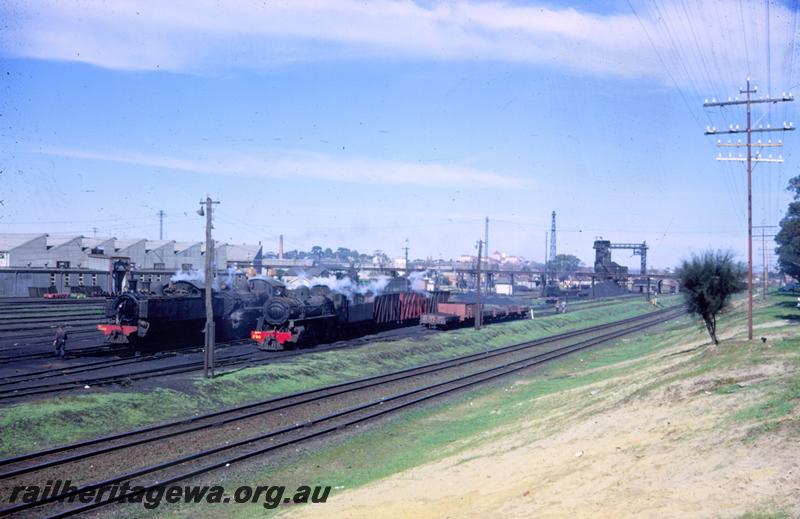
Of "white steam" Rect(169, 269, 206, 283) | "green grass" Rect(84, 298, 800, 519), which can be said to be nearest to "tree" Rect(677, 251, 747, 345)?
"green grass" Rect(84, 298, 800, 519)

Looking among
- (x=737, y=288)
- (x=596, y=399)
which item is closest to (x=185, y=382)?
(x=596, y=399)

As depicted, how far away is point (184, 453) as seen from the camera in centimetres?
1650

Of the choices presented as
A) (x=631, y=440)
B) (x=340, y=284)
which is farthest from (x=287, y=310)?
(x=631, y=440)

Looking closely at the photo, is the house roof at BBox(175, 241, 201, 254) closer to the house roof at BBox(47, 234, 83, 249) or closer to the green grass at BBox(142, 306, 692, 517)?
the house roof at BBox(47, 234, 83, 249)

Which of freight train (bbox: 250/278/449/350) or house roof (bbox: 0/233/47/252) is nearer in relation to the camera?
freight train (bbox: 250/278/449/350)

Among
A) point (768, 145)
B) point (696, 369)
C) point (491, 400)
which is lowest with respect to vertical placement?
point (491, 400)

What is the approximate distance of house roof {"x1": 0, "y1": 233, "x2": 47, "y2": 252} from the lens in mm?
76750

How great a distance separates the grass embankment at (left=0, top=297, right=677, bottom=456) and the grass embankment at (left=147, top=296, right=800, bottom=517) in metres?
5.85

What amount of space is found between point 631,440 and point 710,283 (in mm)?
17862

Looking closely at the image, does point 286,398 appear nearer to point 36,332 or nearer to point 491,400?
point 491,400

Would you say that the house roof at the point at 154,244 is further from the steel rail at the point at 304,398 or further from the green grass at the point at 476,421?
the green grass at the point at 476,421

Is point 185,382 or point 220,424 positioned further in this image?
point 185,382

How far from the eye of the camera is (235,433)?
739 inches

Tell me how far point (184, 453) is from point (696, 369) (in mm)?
14420
